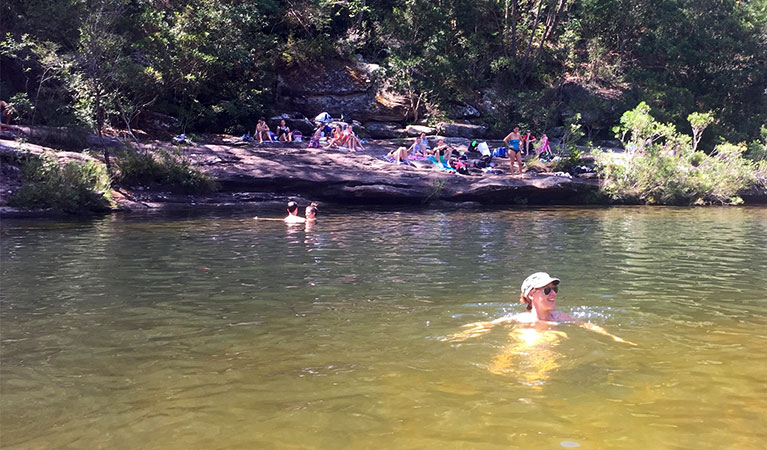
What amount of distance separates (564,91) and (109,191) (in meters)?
25.9

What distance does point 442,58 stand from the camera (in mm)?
33594

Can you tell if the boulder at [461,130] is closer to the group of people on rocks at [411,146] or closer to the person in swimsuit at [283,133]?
the group of people on rocks at [411,146]

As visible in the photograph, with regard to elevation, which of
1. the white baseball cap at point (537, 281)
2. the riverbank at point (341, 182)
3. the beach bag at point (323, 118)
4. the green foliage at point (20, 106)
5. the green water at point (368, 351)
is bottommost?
the green water at point (368, 351)

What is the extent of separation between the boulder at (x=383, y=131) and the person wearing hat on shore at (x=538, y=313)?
26631 millimetres

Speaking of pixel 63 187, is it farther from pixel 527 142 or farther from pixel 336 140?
pixel 527 142

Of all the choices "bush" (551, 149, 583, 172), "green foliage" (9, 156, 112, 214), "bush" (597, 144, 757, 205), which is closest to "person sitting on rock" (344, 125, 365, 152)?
"bush" (551, 149, 583, 172)

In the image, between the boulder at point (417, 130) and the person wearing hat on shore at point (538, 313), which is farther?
the boulder at point (417, 130)

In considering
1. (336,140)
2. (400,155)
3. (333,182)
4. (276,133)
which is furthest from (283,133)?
(333,182)

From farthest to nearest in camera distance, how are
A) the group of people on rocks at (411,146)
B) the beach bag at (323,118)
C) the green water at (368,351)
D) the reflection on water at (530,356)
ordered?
the beach bag at (323,118), the group of people on rocks at (411,146), the reflection on water at (530,356), the green water at (368,351)

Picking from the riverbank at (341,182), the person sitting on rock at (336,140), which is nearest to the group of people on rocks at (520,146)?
the riverbank at (341,182)

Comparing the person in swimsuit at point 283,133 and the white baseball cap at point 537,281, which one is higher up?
the person in swimsuit at point 283,133

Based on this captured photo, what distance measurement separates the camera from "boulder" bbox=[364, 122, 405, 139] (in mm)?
33188

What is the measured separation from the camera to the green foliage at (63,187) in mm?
18734

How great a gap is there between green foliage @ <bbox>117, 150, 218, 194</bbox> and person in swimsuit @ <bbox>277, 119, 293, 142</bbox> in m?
6.76
